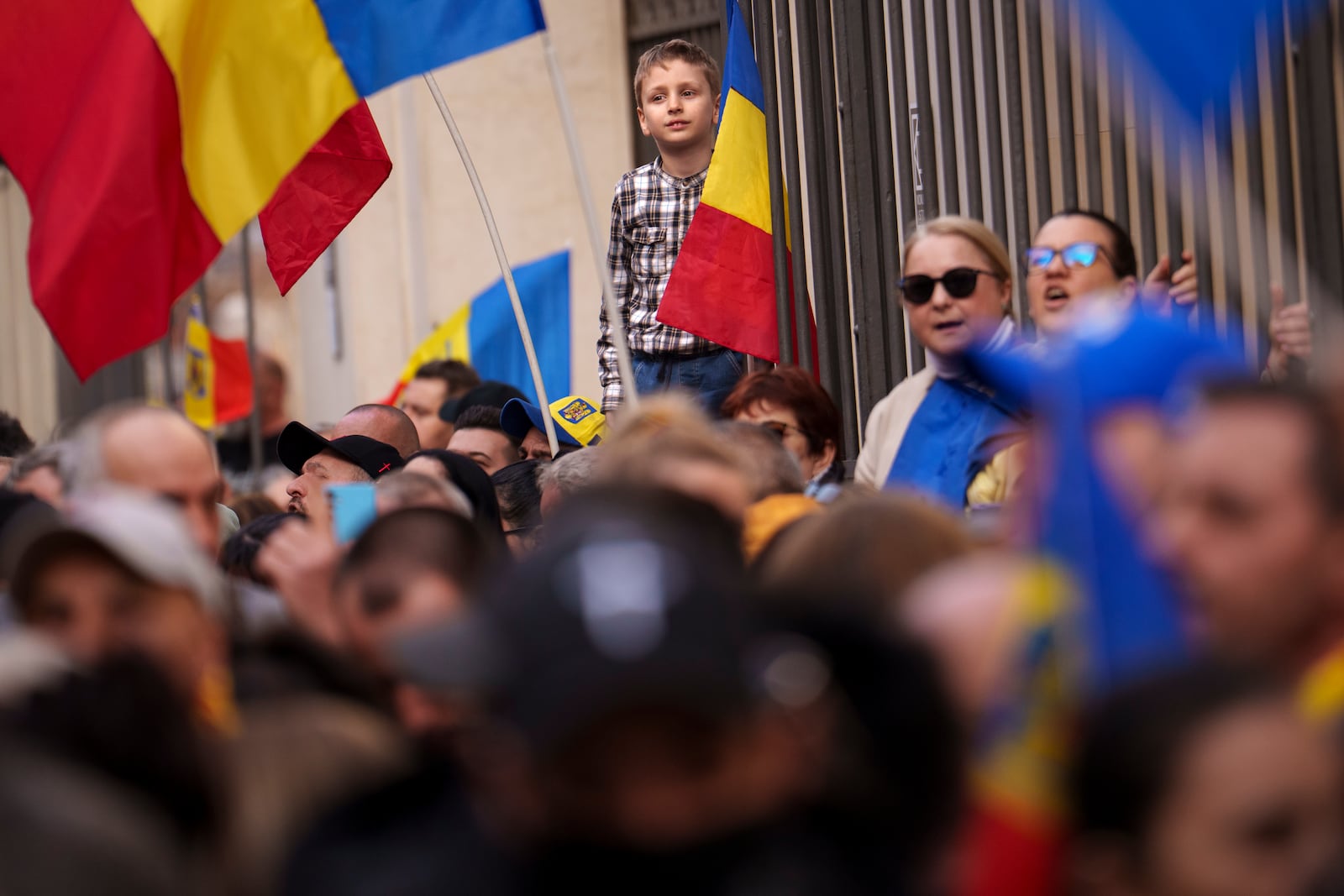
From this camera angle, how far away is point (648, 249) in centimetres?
654

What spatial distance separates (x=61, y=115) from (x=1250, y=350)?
12.0ft

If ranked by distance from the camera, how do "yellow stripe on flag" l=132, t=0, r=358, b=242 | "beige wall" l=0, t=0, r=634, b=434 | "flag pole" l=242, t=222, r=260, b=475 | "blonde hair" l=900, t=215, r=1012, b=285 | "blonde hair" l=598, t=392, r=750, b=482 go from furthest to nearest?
"flag pole" l=242, t=222, r=260, b=475
"beige wall" l=0, t=0, r=634, b=434
"yellow stripe on flag" l=132, t=0, r=358, b=242
"blonde hair" l=900, t=215, r=1012, b=285
"blonde hair" l=598, t=392, r=750, b=482

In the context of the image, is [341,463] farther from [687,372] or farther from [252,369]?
[252,369]

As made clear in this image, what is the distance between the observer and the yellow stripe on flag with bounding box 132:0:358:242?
5.37 meters

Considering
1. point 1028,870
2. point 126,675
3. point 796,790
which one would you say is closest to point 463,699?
point 126,675

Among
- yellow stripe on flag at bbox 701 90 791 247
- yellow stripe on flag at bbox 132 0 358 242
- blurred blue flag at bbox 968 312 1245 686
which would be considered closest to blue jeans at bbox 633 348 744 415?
yellow stripe on flag at bbox 701 90 791 247

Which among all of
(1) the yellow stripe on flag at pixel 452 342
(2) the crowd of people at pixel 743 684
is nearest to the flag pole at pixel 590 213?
(2) the crowd of people at pixel 743 684

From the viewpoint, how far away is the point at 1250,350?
17.6 ft

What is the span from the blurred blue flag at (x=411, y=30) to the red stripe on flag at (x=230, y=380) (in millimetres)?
5623

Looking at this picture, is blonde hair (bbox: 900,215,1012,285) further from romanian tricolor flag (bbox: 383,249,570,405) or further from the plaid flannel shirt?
romanian tricolor flag (bbox: 383,249,570,405)

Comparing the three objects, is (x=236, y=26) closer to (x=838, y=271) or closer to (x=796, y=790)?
(x=838, y=271)

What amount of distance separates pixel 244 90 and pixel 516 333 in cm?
412

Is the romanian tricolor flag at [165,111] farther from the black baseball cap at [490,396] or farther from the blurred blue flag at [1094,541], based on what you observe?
the blurred blue flag at [1094,541]

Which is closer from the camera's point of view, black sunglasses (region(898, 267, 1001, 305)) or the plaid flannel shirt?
black sunglasses (region(898, 267, 1001, 305))
